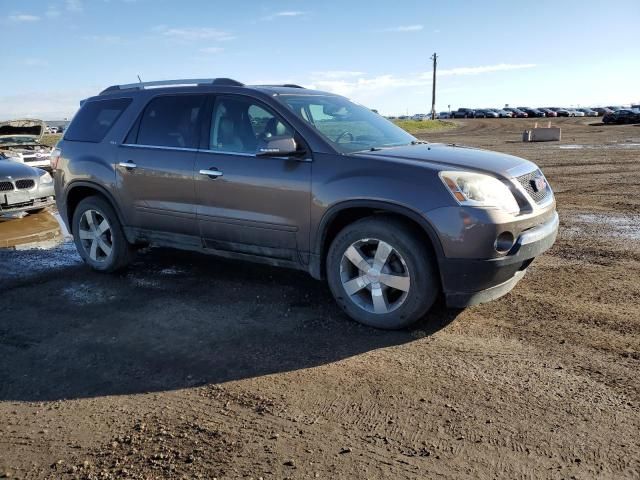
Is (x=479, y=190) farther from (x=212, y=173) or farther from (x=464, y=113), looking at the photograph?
(x=464, y=113)

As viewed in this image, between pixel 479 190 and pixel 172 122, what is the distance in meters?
3.13

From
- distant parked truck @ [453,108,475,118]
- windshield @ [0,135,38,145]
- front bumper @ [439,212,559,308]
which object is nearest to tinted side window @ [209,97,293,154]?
front bumper @ [439,212,559,308]

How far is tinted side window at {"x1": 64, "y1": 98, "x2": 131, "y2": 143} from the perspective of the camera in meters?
6.12

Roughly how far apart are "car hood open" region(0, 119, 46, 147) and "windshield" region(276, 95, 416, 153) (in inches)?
525

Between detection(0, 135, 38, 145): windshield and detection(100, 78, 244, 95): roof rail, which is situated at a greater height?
detection(100, 78, 244, 95): roof rail

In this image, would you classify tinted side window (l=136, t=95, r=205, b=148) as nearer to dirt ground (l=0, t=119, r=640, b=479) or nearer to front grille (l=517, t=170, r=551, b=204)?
dirt ground (l=0, t=119, r=640, b=479)

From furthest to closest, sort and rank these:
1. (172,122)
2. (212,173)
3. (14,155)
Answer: (14,155)
(172,122)
(212,173)

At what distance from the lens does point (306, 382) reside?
3660mm

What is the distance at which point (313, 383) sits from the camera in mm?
3641

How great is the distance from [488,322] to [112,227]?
4007 millimetres

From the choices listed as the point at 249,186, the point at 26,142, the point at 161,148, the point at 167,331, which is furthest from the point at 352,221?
the point at 26,142

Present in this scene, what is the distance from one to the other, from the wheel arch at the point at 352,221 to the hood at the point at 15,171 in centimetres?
759

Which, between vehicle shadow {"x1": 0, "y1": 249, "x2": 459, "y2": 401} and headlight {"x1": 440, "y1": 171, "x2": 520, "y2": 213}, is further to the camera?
headlight {"x1": 440, "y1": 171, "x2": 520, "y2": 213}

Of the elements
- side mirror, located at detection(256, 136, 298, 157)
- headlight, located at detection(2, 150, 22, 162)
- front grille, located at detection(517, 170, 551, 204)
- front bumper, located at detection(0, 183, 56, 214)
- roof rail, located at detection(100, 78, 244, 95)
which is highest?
roof rail, located at detection(100, 78, 244, 95)
